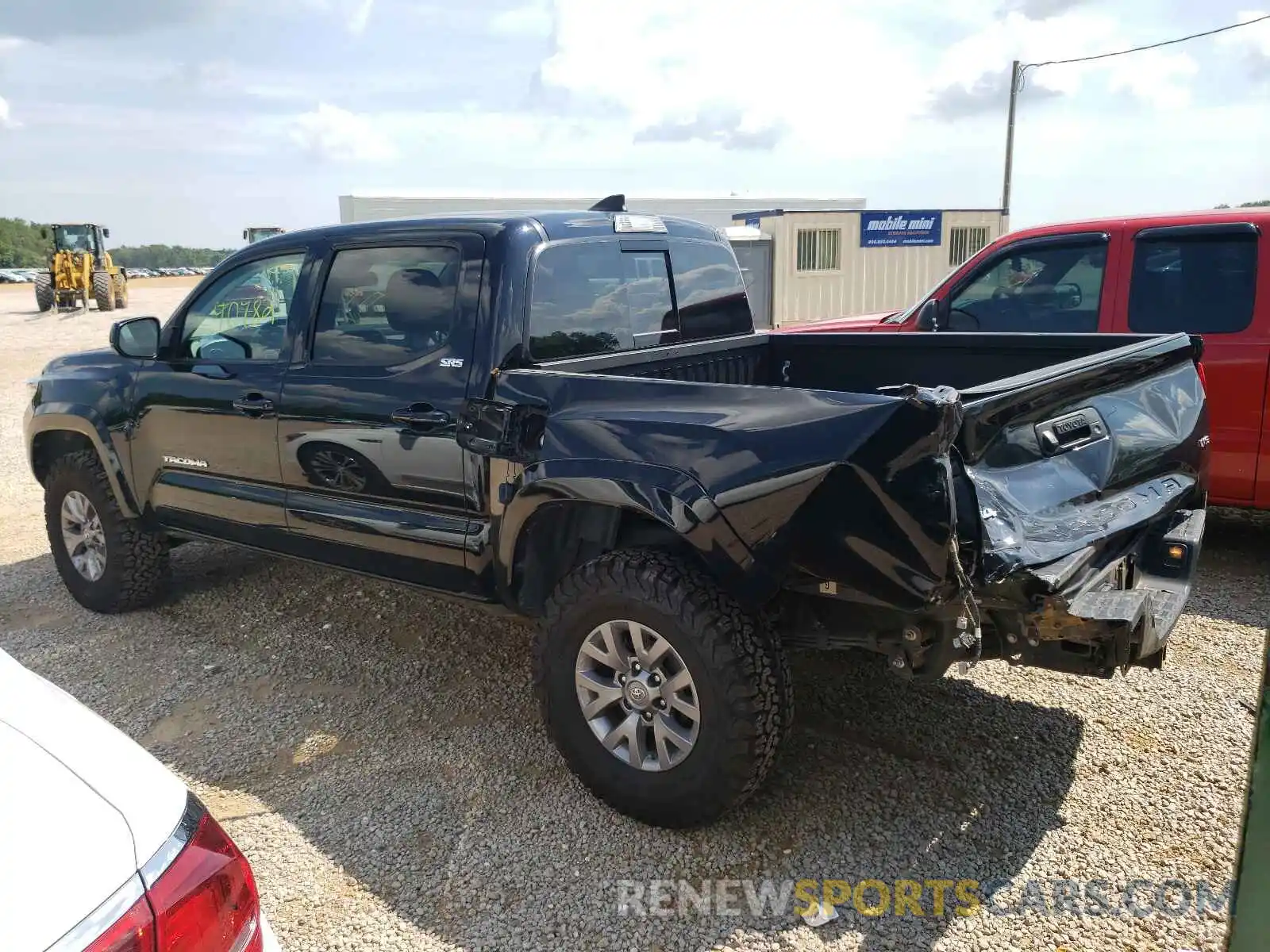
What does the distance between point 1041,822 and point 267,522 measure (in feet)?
10.6

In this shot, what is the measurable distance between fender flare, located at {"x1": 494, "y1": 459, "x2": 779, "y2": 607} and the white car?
4.89ft

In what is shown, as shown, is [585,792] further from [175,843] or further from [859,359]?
[859,359]

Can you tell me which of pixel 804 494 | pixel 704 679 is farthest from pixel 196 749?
pixel 804 494

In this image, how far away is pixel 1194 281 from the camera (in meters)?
5.43

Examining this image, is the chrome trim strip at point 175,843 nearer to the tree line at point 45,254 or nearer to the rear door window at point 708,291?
the rear door window at point 708,291

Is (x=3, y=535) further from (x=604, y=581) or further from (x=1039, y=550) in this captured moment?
(x=1039, y=550)

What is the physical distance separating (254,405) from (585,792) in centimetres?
215

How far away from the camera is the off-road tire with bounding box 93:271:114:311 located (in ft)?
94.6

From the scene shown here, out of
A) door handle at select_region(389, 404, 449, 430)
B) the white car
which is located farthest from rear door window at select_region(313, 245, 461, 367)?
the white car

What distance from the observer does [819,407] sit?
2.63 metres

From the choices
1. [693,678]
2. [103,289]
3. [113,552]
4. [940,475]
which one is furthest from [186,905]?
[103,289]

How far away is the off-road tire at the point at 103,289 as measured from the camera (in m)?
28.8

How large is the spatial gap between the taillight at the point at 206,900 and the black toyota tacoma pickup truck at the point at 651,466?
57.1 inches

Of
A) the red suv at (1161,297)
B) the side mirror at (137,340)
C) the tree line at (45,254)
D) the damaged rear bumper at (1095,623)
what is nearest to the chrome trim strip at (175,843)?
the damaged rear bumper at (1095,623)
